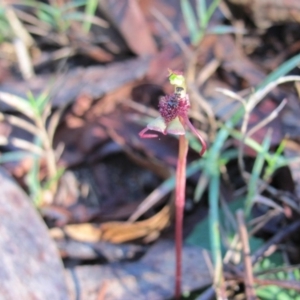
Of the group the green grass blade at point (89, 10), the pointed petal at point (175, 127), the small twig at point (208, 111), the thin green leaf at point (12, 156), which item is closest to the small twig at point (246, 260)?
the small twig at point (208, 111)

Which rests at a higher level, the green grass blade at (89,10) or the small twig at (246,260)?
the green grass blade at (89,10)

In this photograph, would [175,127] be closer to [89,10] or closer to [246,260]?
[246,260]

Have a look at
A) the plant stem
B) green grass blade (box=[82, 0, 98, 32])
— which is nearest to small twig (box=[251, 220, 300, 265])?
the plant stem

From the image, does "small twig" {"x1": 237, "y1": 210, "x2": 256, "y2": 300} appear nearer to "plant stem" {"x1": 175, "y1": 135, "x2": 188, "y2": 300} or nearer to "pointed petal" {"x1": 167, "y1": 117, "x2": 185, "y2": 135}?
"plant stem" {"x1": 175, "y1": 135, "x2": 188, "y2": 300}

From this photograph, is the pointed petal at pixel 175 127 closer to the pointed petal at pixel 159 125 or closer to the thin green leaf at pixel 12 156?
the pointed petal at pixel 159 125

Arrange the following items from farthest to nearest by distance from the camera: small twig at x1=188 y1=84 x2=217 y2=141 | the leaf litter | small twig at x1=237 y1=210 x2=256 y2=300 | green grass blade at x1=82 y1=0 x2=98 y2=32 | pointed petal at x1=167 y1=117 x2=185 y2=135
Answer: green grass blade at x1=82 y1=0 x2=98 y2=32
small twig at x1=188 y1=84 x2=217 y2=141
the leaf litter
small twig at x1=237 y1=210 x2=256 y2=300
pointed petal at x1=167 y1=117 x2=185 y2=135

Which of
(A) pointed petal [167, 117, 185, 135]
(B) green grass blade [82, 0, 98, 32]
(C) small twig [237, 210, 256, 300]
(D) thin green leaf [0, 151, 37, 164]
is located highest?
(B) green grass blade [82, 0, 98, 32]
